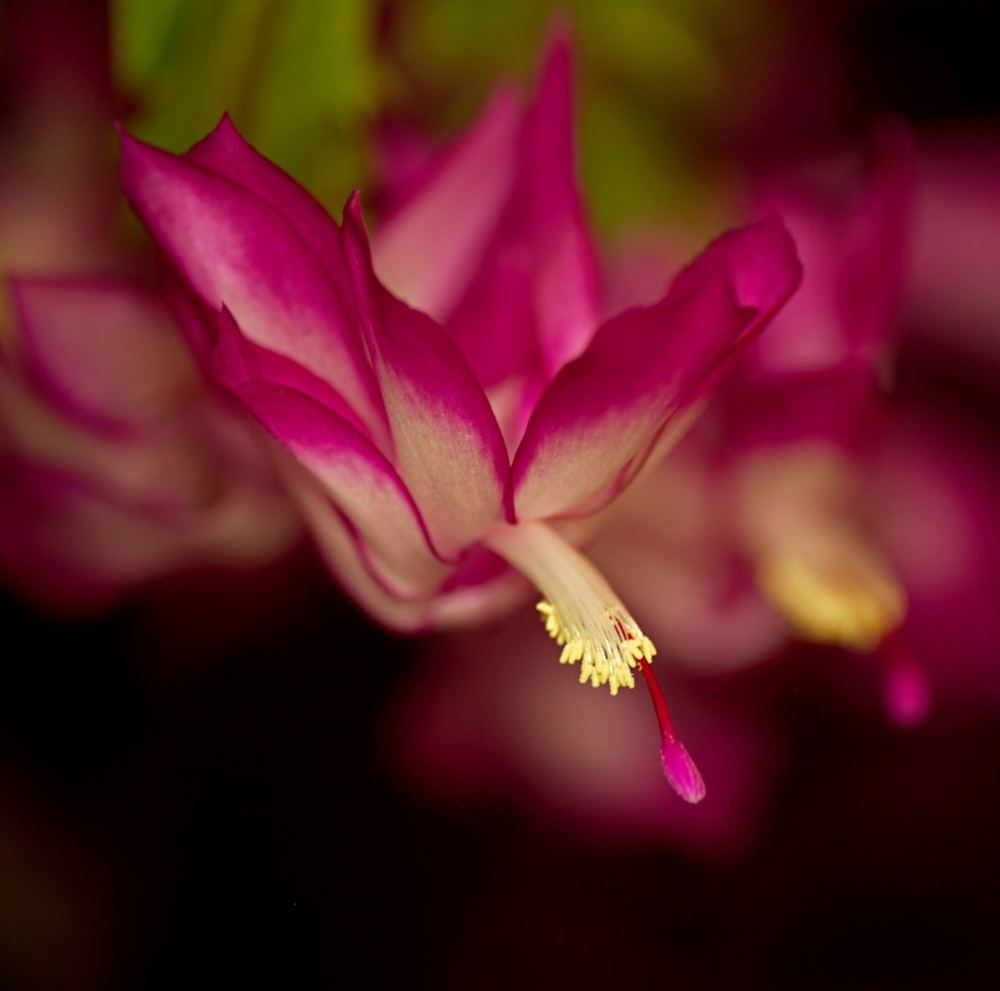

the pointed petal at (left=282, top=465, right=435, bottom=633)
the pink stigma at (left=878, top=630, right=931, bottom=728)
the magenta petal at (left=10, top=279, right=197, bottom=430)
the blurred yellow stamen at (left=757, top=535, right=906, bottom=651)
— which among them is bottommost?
the pink stigma at (left=878, top=630, right=931, bottom=728)

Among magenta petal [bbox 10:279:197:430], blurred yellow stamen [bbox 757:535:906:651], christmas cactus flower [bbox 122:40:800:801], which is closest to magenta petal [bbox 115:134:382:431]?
christmas cactus flower [bbox 122:40:800:801]

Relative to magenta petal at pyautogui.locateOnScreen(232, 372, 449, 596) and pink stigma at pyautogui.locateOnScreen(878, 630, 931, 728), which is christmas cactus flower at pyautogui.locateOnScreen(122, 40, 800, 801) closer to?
magenta petal at pyautogui.locateOnScreen(232, 372, 449, 596)

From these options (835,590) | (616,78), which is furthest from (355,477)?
(616,78)

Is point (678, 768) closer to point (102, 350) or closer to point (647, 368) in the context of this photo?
point (647, 368)

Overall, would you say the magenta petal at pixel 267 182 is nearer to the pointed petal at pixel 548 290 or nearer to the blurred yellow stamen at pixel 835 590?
the pointed petal at pixel 548 290

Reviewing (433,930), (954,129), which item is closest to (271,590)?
(433,930)
